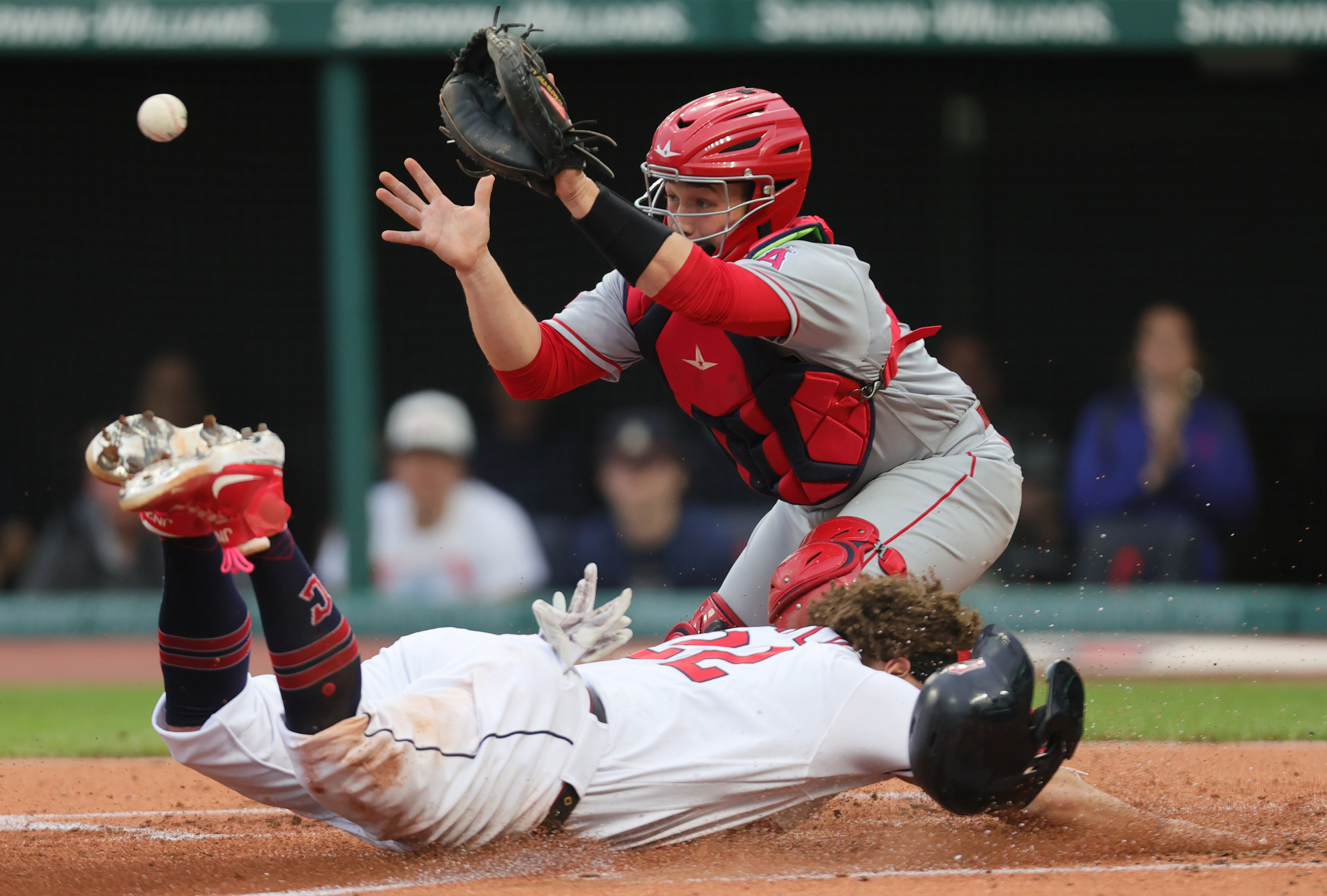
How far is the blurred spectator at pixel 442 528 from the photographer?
7383 millimetres

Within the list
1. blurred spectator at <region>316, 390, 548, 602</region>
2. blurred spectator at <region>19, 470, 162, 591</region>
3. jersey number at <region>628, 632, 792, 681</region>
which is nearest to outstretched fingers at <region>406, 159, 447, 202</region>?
jersey number at <region>628, 632, 792, 681</region>

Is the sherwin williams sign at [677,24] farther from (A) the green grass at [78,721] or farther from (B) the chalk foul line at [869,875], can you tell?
(B) the chalk foul line at [869,875]

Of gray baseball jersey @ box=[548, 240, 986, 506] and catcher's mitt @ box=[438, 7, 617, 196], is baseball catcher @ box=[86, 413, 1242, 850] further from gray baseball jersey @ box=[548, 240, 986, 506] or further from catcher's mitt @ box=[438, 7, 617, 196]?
catcher's mitt @ box=[438, 7, 617, 196]

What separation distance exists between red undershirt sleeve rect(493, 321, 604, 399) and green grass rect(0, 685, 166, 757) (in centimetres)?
206

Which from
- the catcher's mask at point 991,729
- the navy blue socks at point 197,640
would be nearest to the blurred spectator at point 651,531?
the catcher's mask at point 991,729

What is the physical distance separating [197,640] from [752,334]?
1394mm

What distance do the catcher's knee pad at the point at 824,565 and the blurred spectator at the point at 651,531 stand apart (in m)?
3.93

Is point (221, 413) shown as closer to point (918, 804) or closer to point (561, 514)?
point (561, 514)

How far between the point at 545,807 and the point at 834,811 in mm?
1192

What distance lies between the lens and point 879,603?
3.08 metres

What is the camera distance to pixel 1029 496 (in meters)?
8.12

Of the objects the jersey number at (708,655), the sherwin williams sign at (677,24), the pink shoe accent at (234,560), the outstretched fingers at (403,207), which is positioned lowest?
the jersey number at (708,655)

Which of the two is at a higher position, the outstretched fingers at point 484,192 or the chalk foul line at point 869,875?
the outstretched fingers at point 484,192

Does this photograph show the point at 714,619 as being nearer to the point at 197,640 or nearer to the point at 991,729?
the point at 991,729
